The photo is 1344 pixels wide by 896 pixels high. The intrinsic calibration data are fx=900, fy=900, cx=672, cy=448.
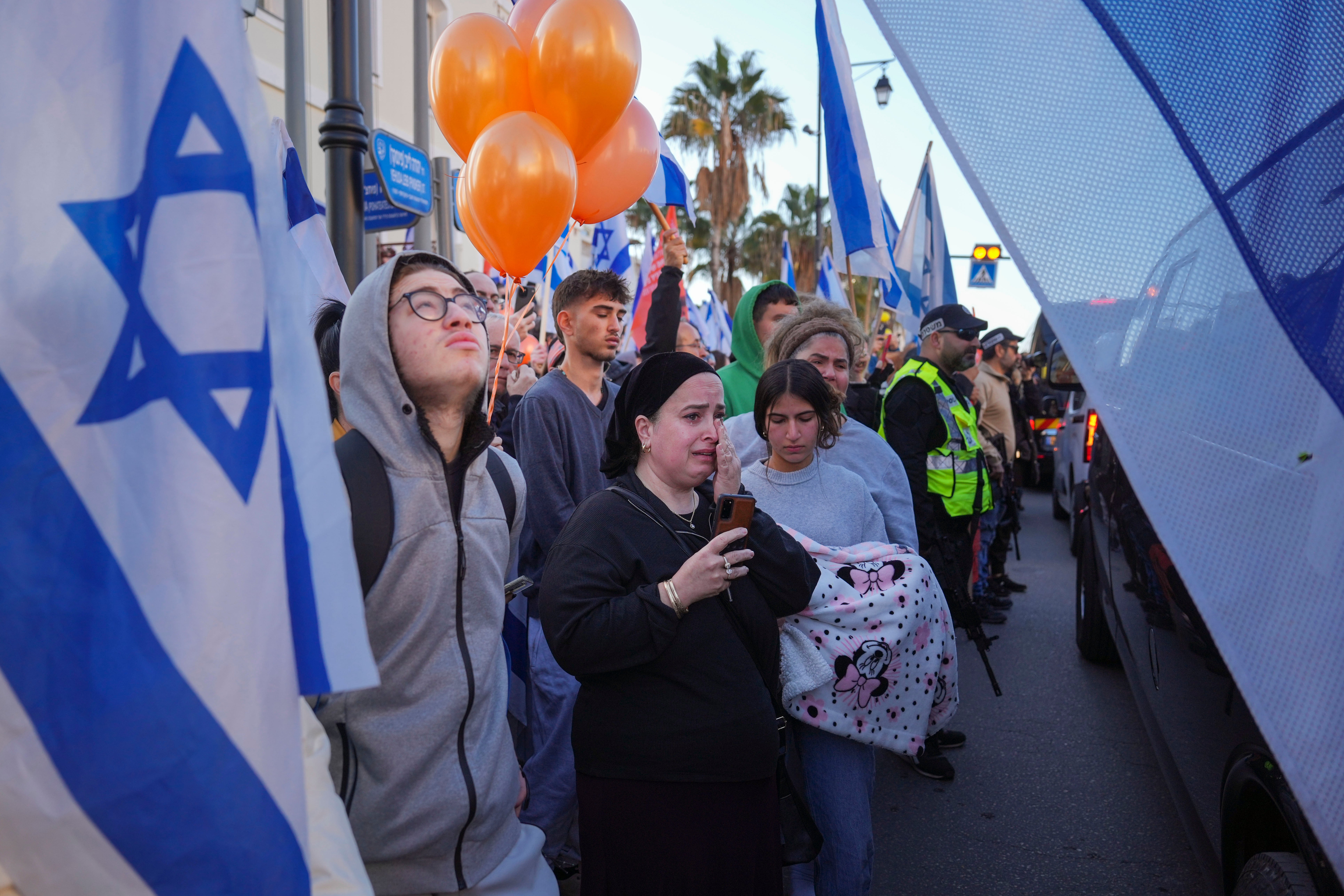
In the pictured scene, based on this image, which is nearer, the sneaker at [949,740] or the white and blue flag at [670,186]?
the sneaker at [949,740]

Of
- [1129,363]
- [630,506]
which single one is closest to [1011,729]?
[630,506]

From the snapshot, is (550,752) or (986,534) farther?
(986,534)

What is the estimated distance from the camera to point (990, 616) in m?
6.64

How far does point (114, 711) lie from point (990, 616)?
6422 mm

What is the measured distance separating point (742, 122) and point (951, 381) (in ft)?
92.8

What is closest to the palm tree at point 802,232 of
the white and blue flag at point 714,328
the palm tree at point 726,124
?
the palm tree at point 726,124

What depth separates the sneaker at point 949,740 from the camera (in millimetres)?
4406

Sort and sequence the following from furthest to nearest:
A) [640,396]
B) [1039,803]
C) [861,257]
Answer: [861,257], [1039,803], [640,396]

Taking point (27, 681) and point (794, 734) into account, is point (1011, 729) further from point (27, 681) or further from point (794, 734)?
point (27, 681)

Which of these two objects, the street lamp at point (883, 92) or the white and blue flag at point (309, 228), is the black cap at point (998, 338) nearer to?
the white and blue flag at point (309, 228)

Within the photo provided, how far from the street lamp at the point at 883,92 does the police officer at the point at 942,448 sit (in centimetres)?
1597

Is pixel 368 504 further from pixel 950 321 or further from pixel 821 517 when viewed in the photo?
pixel 950 321

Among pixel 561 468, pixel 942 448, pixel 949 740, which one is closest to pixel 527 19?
pixel 561 468

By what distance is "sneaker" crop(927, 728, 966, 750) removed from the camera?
4.41 meters
